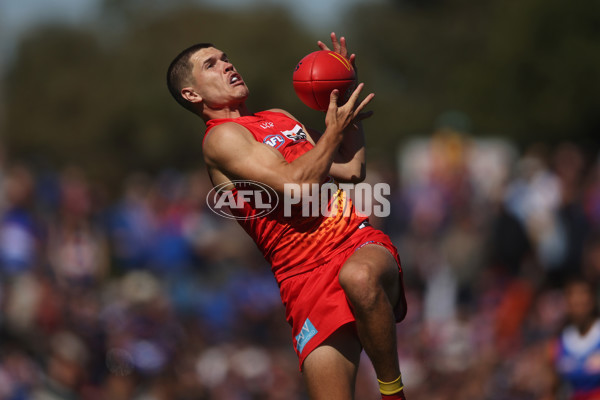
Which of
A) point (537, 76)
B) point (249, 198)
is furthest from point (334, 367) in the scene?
point (537, 76)

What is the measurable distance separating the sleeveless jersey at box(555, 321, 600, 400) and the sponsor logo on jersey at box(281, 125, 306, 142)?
3531 millimetres

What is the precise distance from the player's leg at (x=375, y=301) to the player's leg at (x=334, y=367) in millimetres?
158

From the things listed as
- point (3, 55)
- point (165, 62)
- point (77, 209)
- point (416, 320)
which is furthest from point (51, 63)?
point (416, 320)

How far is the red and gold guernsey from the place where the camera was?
582 centimetres

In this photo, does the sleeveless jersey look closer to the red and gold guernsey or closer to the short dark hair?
the red and gold guernsey

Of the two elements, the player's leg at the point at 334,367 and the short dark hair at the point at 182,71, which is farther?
the short dark hair at the point at 182,71

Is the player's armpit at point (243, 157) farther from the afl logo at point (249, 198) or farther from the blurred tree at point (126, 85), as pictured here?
the blurred tree at point (126, 85)

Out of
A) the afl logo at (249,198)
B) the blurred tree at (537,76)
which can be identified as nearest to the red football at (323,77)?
the afl logo at (249,198)

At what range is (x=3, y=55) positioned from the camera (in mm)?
23672

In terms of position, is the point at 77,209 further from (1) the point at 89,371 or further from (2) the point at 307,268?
(2) the point at 307,268

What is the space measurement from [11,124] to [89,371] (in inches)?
1698

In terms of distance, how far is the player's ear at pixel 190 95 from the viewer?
613 cm

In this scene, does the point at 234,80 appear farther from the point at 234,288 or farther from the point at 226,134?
the point at 234,288

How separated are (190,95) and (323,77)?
0.95 meters
